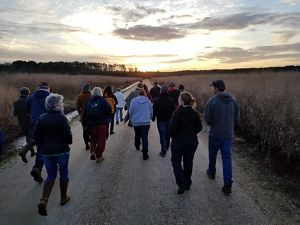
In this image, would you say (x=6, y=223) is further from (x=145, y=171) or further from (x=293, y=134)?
(x=293, y=134)

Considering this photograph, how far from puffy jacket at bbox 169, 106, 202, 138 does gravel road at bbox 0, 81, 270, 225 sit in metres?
1.15

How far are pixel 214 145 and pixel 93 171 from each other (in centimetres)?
295

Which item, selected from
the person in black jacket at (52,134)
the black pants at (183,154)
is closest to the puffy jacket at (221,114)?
the black pants at (183,154)

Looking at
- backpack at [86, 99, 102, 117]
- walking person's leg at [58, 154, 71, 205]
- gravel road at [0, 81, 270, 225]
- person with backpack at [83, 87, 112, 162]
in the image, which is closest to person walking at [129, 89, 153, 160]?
person with backpack at [83, 87, 112, 162]

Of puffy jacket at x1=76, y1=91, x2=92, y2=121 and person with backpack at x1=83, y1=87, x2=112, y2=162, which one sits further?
puffy jacket at x1=76, y1=91, x2=92, y2=121

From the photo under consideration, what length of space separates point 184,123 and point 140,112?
3316 mm

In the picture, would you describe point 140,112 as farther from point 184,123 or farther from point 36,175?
point 36,175

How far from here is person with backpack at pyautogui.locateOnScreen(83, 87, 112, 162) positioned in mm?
9703

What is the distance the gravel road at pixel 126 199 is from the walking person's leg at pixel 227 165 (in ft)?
0.57

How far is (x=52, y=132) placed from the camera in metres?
6.38

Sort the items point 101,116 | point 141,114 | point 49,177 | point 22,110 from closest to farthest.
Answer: point 49,177
point 101,116
point 22,110
point 141,114

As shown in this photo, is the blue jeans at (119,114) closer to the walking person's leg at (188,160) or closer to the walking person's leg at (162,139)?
the walking person's leg at (162,139)

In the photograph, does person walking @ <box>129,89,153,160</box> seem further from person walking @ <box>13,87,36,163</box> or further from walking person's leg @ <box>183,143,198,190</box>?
walking person's leg @ <box>183,143,198,190</box>

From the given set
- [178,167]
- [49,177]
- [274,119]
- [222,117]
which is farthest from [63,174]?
[274,119]
